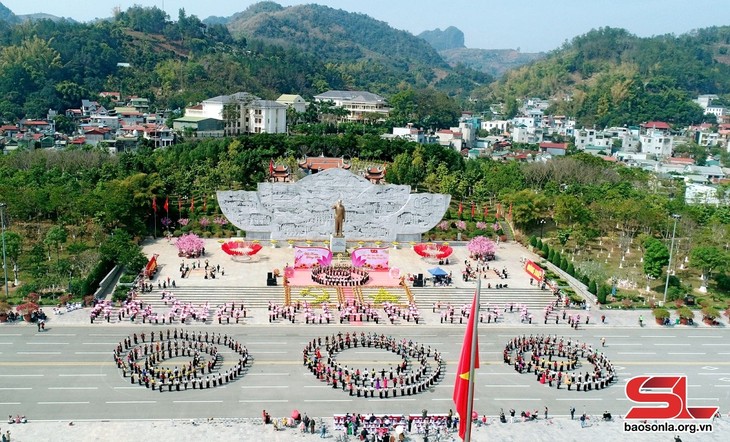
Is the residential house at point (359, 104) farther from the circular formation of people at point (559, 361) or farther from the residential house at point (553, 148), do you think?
the circular formation of people at point (559, 361)

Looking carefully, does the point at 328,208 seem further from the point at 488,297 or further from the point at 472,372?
the point at 472,372

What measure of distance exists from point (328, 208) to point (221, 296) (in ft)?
40.6

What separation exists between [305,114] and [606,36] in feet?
402

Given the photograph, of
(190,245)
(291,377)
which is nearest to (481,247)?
(190,245)

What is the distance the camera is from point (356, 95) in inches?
4402

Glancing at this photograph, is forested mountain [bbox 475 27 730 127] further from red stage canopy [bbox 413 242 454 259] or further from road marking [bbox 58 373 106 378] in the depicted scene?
road marking [bbox 58 373 106 378]

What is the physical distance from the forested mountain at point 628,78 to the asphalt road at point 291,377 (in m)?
101

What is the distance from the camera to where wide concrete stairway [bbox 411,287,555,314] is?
3569cm

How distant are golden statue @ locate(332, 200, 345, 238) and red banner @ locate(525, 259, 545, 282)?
12.2m

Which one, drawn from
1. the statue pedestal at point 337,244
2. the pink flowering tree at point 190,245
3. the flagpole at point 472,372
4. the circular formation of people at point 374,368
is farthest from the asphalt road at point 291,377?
the statue pedestal at point 337,244

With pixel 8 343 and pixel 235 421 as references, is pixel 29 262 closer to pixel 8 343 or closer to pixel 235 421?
pixel 8 343

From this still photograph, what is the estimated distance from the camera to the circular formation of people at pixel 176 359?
25031mm

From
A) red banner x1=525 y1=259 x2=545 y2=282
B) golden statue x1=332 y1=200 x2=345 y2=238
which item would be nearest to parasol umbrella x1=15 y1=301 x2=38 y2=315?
golden statue x1=332 y1=200 x2=345 y2=238

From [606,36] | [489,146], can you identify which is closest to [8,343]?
[489,146]
